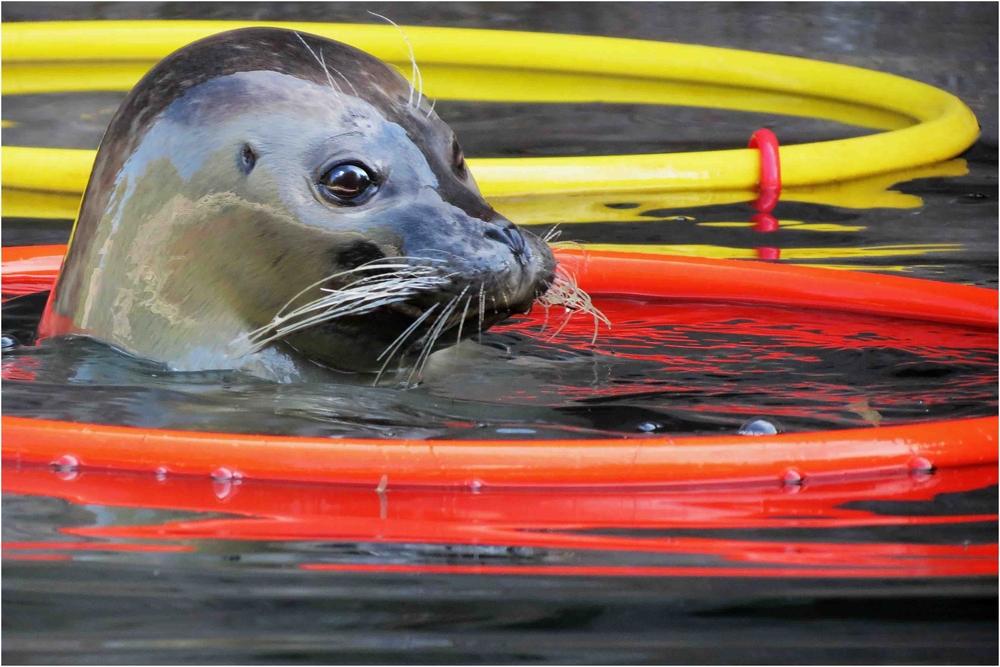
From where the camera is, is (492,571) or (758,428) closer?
(492,571)

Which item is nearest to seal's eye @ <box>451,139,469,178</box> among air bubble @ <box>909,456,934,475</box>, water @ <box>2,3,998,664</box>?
water @ <box>2,3,998,664</box>

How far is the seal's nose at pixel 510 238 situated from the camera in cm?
336

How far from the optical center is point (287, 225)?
348cm

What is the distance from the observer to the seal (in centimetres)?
341

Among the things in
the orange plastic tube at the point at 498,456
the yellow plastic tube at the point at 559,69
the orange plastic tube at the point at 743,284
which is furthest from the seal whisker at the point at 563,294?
the yellow plastic tube at the point at 559,69

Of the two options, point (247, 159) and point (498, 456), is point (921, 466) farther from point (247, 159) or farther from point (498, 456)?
point (247, 159)

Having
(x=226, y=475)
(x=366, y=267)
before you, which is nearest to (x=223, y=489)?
(x=226, y=475)

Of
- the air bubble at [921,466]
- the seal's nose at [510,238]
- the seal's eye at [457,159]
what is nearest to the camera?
the air bubble at [921,466]

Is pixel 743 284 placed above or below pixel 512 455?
below

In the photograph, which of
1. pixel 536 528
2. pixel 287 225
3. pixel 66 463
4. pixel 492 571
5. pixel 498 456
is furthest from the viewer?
pixel 287 225

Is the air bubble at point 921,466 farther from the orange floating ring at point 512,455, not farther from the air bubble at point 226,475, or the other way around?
the air bubble at point 226,475

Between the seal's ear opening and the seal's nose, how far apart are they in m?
0.51

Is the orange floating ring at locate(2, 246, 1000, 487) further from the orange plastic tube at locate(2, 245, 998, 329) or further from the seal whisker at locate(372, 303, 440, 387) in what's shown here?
the orange plastic tube at locate(2, 245, 998, 329)

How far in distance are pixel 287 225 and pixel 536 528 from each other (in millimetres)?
1021
